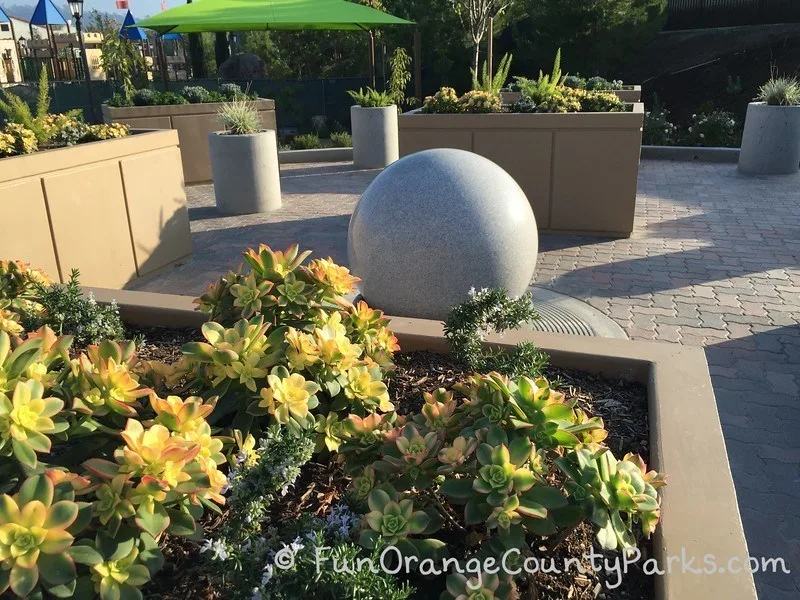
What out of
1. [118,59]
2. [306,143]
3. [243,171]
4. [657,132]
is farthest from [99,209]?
[657,132]

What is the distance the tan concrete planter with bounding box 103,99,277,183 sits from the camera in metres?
12.9

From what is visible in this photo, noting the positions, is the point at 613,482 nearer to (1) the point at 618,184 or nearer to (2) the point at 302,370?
(2) the point at 302,370

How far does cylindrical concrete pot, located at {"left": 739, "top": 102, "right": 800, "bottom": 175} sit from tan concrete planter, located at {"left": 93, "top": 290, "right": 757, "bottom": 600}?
38.2 feet

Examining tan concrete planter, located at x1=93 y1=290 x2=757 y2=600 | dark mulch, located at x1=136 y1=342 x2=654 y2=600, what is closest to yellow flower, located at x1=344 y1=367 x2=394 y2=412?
dark mulch, located at x1=136 y1=342 x2=654 y2=600

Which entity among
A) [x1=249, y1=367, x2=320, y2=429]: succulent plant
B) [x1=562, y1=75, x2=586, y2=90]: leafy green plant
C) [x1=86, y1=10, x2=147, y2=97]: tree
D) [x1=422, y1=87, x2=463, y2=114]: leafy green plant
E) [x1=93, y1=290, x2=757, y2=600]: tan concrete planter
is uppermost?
[x1=86, y1=10, x2=147, y2=97]: tree

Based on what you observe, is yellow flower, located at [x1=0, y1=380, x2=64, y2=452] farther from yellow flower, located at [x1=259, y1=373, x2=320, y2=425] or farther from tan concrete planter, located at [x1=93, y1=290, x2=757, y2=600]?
tan concrete planter, located at [x1=93, y1=290, x2=757, y2=600]

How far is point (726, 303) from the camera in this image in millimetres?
6527

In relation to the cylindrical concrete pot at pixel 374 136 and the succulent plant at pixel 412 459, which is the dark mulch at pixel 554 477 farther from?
the cylindrical concrete pot at pixel 374 136

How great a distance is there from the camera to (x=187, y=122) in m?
13.2

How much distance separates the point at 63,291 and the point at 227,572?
233cm

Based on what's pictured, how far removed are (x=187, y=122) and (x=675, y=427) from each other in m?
12.6

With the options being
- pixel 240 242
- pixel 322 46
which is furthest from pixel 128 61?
pixel 240 242

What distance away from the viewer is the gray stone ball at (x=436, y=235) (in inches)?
187

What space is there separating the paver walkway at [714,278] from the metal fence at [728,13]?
57.1 ft
